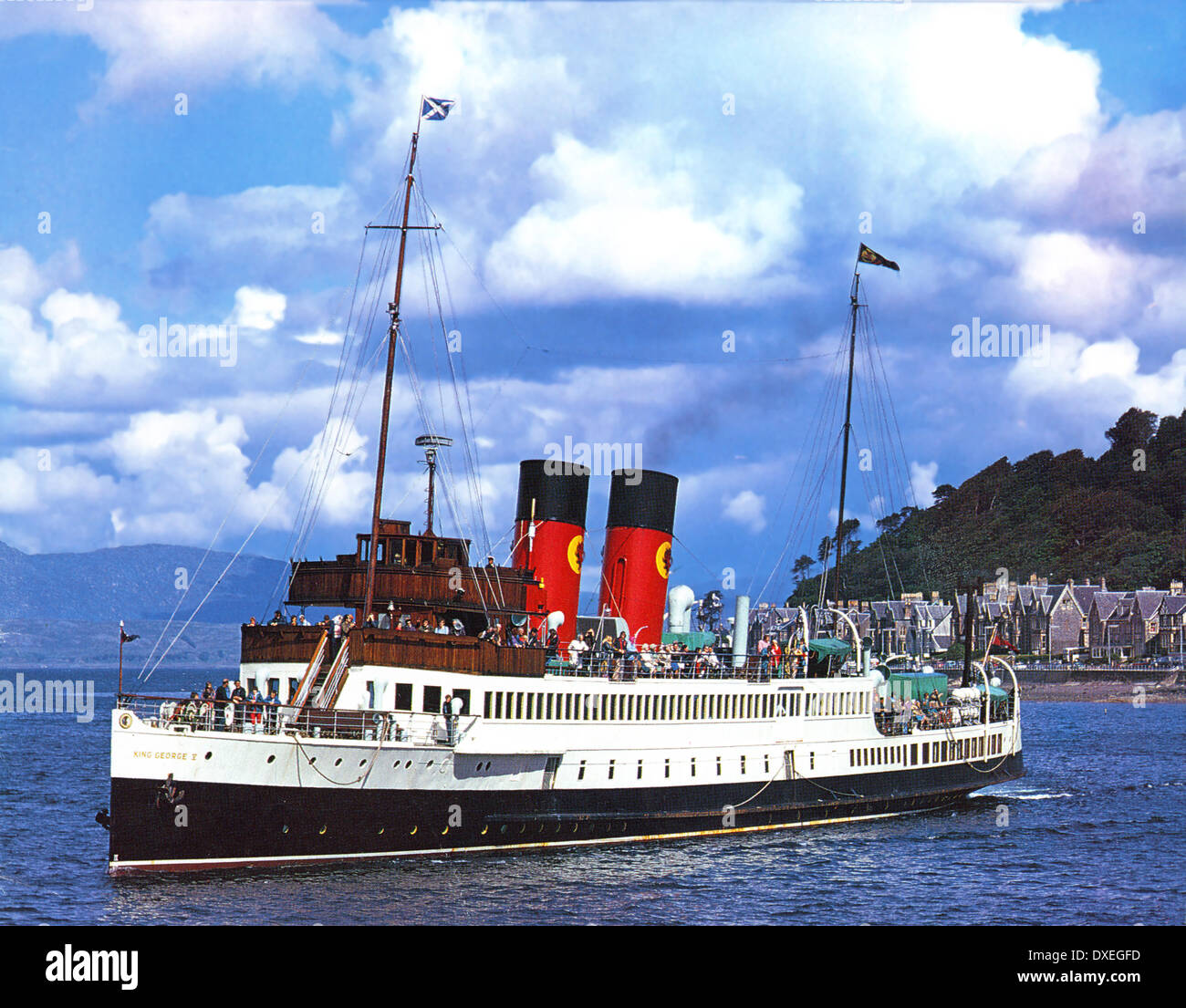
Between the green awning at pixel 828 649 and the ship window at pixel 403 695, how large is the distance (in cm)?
1757

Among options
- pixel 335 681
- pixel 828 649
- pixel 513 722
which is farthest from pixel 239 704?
pixel 828 649

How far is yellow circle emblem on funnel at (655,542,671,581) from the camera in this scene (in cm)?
4862

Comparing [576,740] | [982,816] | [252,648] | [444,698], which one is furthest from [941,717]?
[252,648]

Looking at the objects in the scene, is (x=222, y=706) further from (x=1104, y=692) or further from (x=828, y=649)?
(x=1104, y=692)

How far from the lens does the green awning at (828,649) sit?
162ft

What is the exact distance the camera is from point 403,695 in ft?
121

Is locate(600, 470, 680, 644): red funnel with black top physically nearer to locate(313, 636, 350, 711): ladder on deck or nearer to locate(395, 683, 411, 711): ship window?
locate(395, 683, 411, 711): ship window

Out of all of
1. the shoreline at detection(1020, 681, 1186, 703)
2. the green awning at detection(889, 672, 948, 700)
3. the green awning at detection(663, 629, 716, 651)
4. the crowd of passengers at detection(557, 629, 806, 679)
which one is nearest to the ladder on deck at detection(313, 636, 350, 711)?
the crowd of passengers at detection(557, 629, 806, 679)

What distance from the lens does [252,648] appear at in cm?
3928

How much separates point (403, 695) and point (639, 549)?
13581 millimetres

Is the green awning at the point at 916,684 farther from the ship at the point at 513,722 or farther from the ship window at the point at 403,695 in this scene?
the ship window at the point at 403,695

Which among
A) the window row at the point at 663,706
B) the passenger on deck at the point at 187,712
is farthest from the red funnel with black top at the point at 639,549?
the passenger on deck at the point at 187,712

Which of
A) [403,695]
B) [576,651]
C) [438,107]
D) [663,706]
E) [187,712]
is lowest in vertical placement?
[663,706]

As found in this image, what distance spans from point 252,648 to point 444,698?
20.1 feet
